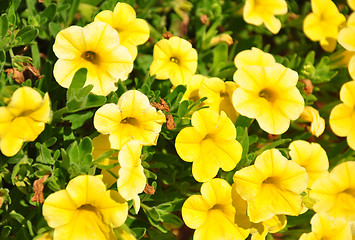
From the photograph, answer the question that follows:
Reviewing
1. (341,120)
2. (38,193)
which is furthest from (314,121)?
(38,193)

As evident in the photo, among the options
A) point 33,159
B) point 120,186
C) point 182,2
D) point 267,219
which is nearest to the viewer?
point 120,186

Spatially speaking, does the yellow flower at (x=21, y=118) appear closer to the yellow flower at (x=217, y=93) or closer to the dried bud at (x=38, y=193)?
→ the dried bud at (x=38, y=193)

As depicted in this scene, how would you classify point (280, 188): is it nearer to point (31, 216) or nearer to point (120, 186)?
point (120, 186)

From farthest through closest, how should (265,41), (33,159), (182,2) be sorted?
(265,41), (182,2), (33,159)

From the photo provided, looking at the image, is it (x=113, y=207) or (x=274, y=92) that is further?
(x=274, y=92)

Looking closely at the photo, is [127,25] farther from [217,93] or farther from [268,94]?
[268,94]

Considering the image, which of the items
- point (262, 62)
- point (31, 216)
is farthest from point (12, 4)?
point (262, 62)

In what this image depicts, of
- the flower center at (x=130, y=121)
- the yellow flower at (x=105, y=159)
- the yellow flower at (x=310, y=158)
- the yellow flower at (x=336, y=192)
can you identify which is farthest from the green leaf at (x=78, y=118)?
the yellow flower at (x=336, y=192)
